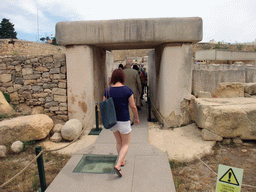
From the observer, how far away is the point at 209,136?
16.5 ft

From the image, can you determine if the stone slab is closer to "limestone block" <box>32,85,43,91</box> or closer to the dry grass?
"limestone block" <box>32,85,43,91</box>

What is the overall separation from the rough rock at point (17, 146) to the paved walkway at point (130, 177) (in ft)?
4.83

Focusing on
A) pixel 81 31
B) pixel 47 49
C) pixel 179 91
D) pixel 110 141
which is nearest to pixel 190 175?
pixel 110 141

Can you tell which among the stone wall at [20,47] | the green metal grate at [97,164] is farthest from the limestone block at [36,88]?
the stone wall at [20,47]

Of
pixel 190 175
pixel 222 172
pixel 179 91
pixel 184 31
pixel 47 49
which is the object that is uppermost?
pixel 47 49

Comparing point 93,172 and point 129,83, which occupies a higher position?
point 129,83

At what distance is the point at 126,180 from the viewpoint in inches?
130

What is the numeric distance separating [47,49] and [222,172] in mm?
19766

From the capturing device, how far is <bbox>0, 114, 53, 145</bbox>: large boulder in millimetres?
4906

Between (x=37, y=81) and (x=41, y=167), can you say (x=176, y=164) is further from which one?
(x=37, y=81)

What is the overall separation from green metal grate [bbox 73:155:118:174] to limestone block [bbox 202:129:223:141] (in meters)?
2.26

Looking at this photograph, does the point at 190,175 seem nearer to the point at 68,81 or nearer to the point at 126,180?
the point at 126,180

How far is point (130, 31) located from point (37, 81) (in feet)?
10.4

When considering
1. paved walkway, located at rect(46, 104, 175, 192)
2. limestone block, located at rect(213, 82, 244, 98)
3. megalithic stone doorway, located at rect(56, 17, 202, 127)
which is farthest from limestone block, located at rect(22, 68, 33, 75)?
limestone block, located at rect(213, 82, 244, 98)
